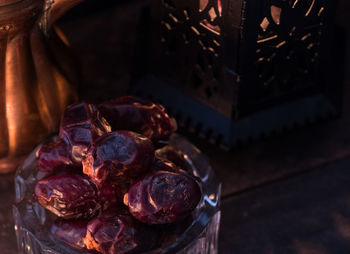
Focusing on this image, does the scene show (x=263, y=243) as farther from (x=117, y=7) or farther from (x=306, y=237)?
(x=117, y=7)

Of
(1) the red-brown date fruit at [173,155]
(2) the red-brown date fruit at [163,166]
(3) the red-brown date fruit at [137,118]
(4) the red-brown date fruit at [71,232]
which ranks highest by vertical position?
(3) the red-brown date fruit at [137,118]

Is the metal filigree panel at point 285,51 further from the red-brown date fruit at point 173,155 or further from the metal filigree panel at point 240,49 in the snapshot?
the red-brown date fruit at point 173,155

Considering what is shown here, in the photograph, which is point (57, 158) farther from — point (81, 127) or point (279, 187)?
point (279, 187)

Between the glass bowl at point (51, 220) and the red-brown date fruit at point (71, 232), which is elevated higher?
the red-brown date fruit at point (71, 232)

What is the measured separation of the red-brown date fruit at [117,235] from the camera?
541 millimetres

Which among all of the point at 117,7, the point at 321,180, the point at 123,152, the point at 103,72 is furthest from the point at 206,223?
the point at 117,7

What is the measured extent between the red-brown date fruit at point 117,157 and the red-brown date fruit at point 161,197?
0.5 inches

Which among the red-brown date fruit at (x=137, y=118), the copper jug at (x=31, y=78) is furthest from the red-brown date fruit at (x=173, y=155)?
the copper jug at (x=31, y=78)

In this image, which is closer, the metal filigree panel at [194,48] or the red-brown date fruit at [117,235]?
the red-brown date fruit at [117,235]

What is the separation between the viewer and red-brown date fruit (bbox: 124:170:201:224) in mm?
538

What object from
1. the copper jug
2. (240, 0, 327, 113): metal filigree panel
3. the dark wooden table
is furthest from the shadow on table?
the copper jug

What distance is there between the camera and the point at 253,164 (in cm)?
75

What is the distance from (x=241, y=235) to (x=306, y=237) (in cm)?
7

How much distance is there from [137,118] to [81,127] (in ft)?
0.19
